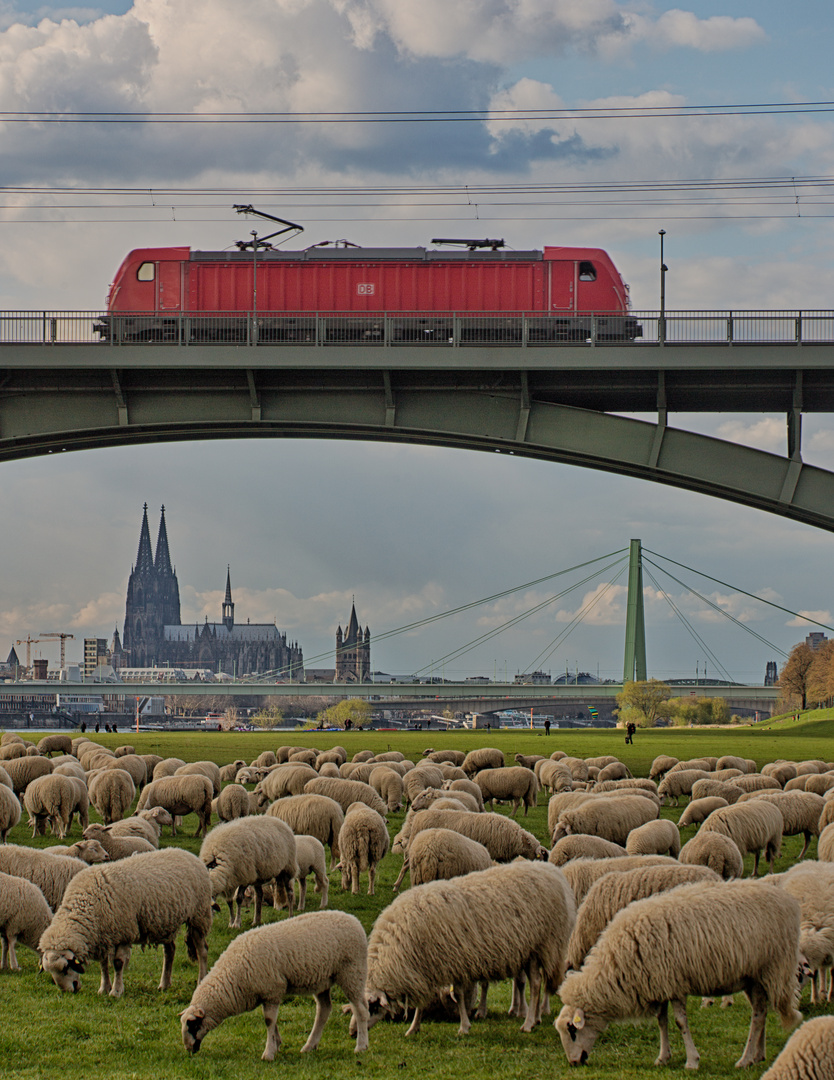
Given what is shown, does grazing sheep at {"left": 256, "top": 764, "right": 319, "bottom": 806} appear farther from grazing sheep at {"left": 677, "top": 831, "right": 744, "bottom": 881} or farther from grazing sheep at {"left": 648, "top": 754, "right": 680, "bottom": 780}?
grazing sheep at {"left": 648, "top": 754, "right": 680, "bottom": 780}

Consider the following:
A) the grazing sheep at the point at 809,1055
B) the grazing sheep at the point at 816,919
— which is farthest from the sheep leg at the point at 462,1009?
the grazing sheep at the point at 809,1055

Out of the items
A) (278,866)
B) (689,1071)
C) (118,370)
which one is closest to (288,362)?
(118,370)

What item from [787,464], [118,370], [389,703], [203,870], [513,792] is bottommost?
[389,703]

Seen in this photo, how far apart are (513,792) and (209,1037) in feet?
48.7

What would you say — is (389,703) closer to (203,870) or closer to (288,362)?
(288,362)

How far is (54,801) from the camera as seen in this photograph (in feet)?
64.3

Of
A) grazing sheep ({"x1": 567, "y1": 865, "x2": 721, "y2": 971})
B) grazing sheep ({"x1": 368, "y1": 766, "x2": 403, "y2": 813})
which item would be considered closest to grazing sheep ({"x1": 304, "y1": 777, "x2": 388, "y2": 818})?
grazing sheep ({"x1": 368, "y1": 766, "x2": 403, "y2": 813})

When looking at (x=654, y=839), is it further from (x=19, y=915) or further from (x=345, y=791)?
(x=19, y=915)

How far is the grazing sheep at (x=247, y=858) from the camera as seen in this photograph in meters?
13.4

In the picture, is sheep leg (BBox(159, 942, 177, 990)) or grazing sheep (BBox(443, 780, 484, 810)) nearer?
sheep leg (BBox(159, 942, 177, 990))

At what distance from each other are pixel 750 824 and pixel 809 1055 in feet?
33.4

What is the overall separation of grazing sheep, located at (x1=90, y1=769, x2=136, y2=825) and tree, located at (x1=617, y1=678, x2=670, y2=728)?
82498 mm

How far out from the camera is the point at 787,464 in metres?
24.5

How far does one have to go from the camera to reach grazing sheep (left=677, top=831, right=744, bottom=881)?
538 inches
